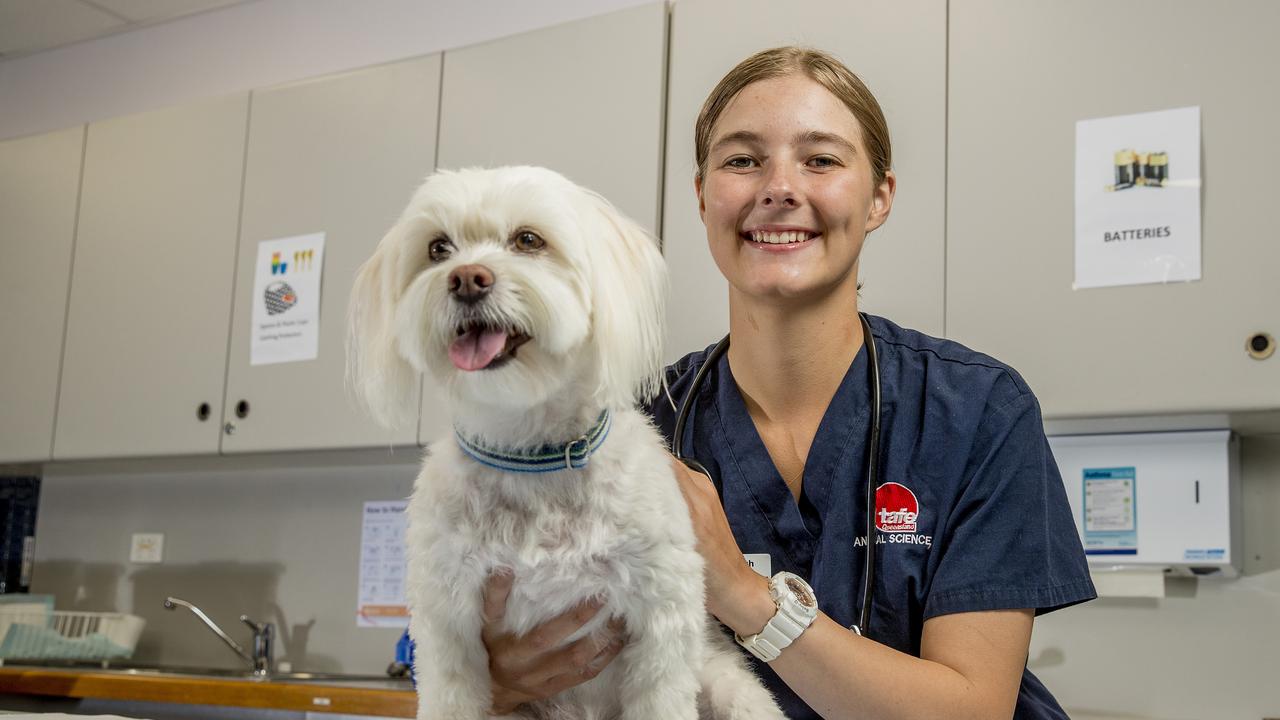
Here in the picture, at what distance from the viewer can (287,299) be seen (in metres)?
3.00

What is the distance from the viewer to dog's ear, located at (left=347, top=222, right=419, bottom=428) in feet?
3.82

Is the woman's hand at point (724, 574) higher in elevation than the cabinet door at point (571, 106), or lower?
lower

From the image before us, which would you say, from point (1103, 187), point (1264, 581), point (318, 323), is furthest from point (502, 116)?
point (1264, 581)

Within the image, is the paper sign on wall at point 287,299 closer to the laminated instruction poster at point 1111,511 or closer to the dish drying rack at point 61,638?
the dish drying rack at point 61,638

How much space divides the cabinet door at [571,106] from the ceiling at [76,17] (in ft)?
5.43

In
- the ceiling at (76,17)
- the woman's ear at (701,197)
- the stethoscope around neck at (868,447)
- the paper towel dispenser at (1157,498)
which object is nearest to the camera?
the stethoscope around neck at (868,447)

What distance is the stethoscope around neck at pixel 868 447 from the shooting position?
1355 millimetres

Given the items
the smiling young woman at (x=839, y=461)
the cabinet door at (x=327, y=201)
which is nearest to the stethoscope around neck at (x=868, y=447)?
the smiling young woman at (x=839, y=461)

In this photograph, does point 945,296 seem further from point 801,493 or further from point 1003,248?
point 801,493

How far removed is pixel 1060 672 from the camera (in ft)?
7.79

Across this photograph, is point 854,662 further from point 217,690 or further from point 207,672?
point 207,672

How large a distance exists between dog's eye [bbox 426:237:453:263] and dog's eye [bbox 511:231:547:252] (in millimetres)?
63

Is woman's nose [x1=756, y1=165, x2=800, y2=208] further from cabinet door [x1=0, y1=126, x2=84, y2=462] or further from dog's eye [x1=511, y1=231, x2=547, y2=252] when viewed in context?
cabinet door [x1=0, y1=126, x2=84, y2=462]

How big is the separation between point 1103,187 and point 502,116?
1.34 metres
